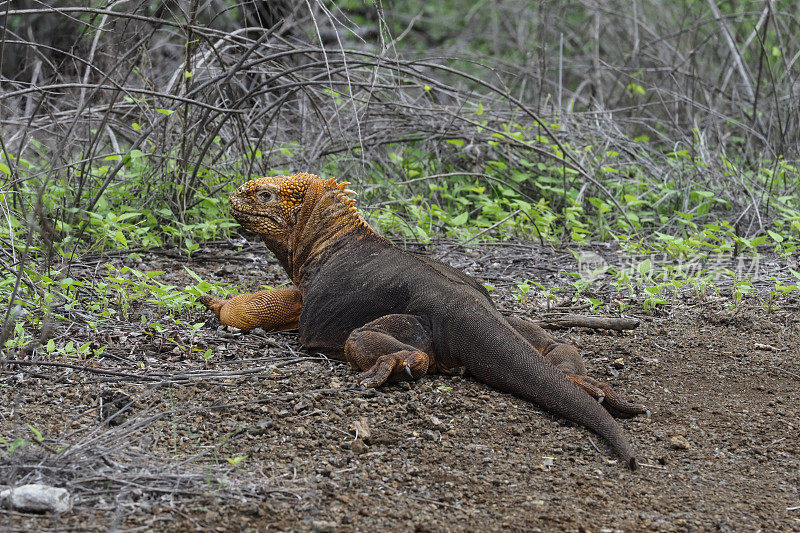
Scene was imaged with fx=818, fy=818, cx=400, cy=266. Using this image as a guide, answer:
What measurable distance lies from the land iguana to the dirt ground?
113mm

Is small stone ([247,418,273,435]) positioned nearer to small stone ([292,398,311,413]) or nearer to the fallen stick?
small stone ([292,398,311,413])

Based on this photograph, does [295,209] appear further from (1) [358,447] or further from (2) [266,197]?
(1) [358,447]

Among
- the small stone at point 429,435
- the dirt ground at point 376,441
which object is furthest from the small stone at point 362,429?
the small stone at point 429,435

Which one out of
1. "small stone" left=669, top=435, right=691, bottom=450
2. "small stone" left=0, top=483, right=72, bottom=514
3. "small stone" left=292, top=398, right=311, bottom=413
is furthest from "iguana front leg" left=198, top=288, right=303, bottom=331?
"small stone" left=669, top=435, right=691, bottom=450

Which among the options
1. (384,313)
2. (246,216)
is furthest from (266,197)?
(384,313)

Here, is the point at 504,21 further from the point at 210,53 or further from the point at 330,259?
the point at 330,259

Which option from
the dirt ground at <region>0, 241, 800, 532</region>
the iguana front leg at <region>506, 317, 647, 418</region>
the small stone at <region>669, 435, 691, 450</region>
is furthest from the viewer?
the iguana front leg at <region>506, 317, 647, 418</region>

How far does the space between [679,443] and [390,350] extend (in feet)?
5.13

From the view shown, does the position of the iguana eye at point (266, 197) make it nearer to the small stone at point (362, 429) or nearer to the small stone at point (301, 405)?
the small stone at point (301, 405)

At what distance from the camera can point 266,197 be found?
17.9 ft

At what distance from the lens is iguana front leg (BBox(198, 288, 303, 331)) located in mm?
5293

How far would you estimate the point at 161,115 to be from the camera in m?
7.07

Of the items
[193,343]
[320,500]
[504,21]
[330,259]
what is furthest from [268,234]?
[504,21]

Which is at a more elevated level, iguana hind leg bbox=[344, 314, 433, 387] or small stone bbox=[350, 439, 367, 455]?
iguana hind leg bbox=[344, 314, 433, 387]
